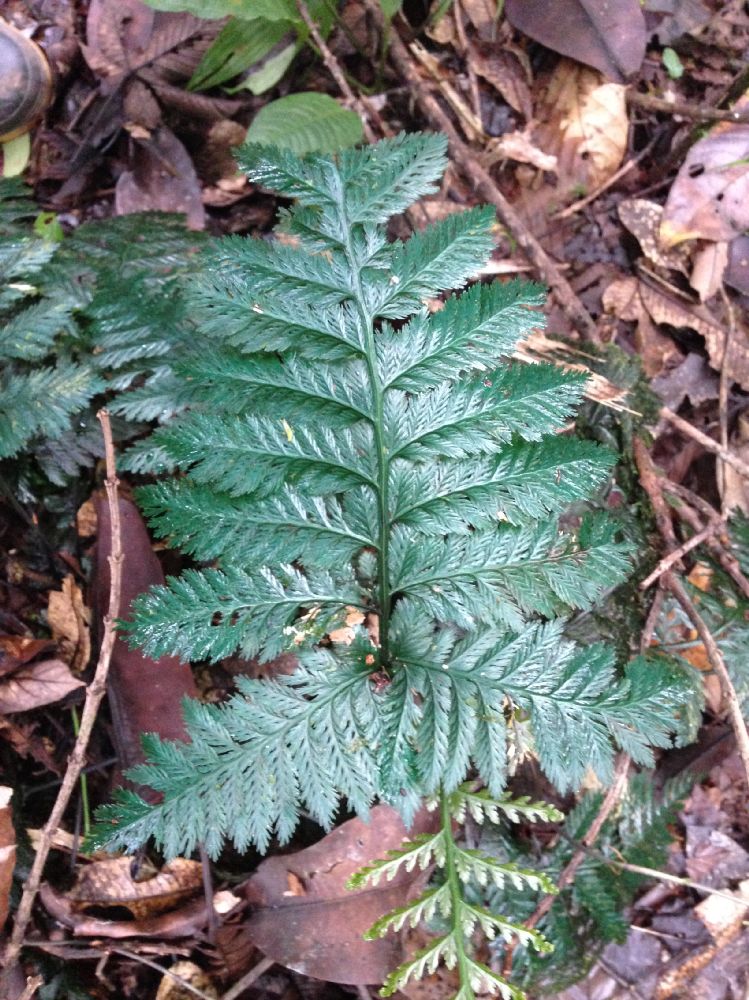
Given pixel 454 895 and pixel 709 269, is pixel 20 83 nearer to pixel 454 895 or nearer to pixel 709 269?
pixel 709 269

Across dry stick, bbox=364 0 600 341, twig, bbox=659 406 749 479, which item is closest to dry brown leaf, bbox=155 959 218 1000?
twig, bbox=659 406 749 479

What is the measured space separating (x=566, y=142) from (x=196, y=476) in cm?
206

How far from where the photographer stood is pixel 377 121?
2.46 meters

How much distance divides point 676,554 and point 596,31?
76.0 inches

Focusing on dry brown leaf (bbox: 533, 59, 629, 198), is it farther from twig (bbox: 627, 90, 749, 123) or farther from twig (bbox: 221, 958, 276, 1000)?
twig (bbox: 221, 958, 276, 1000)

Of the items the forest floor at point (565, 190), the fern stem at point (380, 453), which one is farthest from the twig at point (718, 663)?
the fern stem at point (380, 453)

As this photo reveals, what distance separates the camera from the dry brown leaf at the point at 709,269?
8.57 feet

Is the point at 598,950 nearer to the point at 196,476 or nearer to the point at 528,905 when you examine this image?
the point at 528,905

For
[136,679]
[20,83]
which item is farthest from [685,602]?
[20,83]

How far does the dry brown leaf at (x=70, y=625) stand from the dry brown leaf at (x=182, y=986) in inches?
30.2

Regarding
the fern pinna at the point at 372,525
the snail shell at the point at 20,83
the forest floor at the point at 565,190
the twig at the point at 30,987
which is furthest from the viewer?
the snail shell at the point at 20,83

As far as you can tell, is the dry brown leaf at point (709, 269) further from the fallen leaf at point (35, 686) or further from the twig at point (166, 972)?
the twig at point (166, 972)

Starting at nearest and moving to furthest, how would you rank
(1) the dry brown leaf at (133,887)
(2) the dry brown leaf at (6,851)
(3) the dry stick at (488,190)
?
(2) the dry brown leaf at (6,851)
(1) the dry brown leaf at (133,887)
(3) the dry stick at (488,190)

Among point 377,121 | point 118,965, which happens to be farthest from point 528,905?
point 377,121
